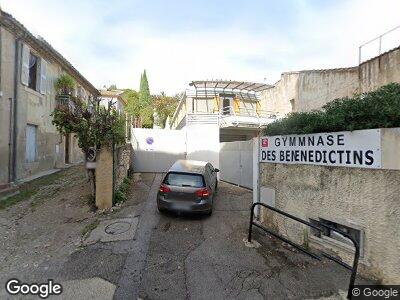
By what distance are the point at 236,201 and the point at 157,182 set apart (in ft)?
13.9

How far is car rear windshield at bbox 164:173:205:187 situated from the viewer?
24.9 ft

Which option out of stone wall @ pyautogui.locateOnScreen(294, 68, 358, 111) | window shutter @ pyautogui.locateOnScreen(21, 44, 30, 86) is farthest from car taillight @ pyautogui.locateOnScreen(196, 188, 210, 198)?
stone wall @ pyautogui.locateOnScreen(294, 68, 358, 111)

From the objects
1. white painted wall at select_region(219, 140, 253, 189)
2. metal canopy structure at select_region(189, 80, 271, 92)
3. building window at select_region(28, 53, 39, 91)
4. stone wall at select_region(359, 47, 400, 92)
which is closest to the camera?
stone wall at select_region(359, 47, 400, 92)

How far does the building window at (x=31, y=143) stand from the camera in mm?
12484

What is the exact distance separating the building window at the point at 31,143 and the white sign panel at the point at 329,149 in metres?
10.6

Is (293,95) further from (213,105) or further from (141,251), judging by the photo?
(141,251)

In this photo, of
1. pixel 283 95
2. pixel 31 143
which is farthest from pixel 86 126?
pixel 283 95

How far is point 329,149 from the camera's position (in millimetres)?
5184

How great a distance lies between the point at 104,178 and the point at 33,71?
337 inches

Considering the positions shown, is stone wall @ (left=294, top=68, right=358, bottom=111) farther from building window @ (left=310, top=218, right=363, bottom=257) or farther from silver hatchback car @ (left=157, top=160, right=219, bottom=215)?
building window @ (left=310, top=218, right=363, bottom=257)

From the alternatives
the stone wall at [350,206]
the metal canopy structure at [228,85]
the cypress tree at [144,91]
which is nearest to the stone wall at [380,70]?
the stone wall at [350,206]

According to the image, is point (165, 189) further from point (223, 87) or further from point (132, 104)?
point (132, 104)

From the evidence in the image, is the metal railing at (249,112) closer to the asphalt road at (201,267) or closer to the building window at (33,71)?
the building window at (33,71)

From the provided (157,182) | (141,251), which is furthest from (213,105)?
(141,251)
